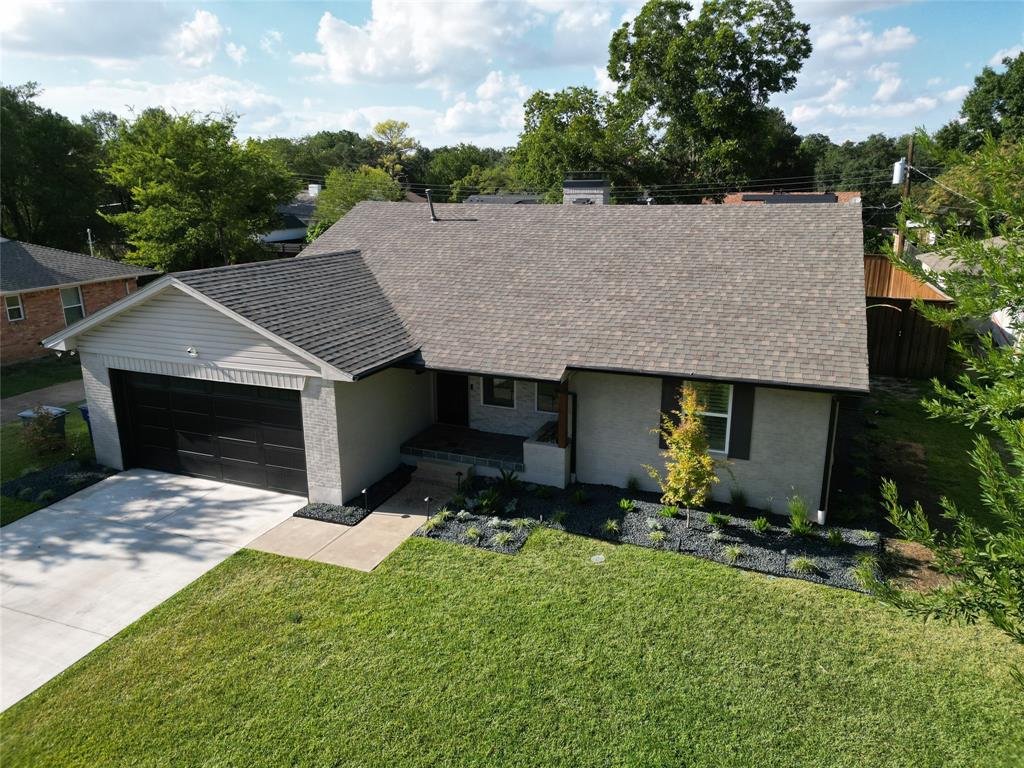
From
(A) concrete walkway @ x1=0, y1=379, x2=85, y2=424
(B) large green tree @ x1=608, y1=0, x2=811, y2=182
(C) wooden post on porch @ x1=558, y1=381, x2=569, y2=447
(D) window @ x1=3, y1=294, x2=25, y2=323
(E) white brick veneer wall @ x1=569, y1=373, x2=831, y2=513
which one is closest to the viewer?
(E) white brick veneer wall @ x1=569, y1=373, x2=831, y2=513

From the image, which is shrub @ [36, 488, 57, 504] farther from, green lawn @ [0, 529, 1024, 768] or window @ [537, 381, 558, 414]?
window @ [537, 381, 558, 414]

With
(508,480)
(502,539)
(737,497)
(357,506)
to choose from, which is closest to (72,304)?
(357,506)

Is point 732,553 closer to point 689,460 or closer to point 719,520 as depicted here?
point 719,520

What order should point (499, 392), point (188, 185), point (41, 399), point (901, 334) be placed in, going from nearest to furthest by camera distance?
1. point (499, 392)
2. point (41, 399)
3. point (901, 334)
4. point (188, 185)

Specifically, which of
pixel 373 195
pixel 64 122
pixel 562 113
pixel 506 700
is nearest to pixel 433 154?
pixel 373 195

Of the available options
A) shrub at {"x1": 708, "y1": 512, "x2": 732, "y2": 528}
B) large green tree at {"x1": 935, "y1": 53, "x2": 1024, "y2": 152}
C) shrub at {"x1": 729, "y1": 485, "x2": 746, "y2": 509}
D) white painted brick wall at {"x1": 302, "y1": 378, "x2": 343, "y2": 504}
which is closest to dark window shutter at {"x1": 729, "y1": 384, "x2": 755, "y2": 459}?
shrub at {"x1": 729, "y1": 485, "x2": 746, "y2": 509}
